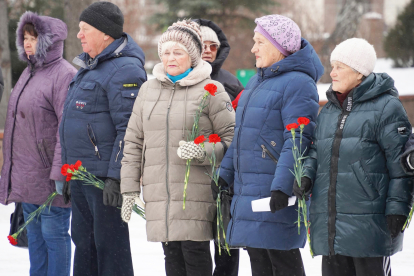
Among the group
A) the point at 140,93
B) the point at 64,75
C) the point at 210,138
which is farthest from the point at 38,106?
the point at 210,138

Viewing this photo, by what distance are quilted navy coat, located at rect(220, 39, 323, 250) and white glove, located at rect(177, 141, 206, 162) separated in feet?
0.69

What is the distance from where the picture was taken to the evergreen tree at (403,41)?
1827 centimetres

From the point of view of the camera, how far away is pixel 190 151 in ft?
12.5

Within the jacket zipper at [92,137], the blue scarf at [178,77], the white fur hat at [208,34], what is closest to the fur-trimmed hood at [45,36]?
the jacket zipper at [92,137]

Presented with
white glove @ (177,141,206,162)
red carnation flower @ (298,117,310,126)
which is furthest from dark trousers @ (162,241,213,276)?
red carnation flower @ (298,117,310,126)

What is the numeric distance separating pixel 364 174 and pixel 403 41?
1596 cm

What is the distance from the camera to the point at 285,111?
3631 millimetres

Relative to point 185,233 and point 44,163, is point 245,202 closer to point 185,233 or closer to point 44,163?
point 185,233

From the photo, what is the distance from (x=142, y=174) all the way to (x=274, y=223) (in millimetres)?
931

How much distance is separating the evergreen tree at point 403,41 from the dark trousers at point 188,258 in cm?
1548

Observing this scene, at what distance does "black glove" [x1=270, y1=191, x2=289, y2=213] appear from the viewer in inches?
137

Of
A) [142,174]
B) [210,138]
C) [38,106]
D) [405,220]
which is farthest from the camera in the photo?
[38,106]

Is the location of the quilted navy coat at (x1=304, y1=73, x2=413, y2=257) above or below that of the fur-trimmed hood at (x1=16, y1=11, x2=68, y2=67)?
below

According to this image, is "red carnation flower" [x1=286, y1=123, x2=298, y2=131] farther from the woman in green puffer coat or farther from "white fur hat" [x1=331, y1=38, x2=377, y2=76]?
"white fur hat" [x1=331, y1=38, x2=377, y2=76]
